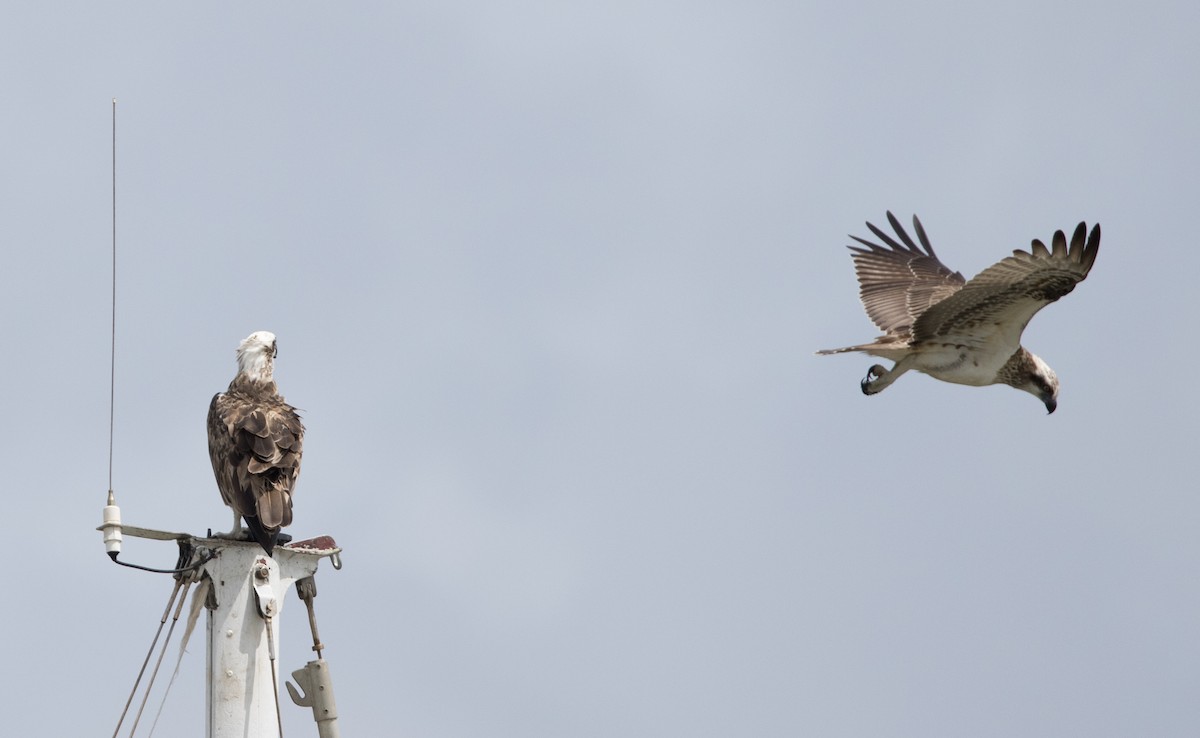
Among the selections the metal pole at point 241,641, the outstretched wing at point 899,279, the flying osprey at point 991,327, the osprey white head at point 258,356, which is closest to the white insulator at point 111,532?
the metal pole at point 241,641

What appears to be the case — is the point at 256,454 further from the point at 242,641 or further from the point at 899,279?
the point at 899,279

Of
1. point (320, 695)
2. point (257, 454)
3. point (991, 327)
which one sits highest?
point (991, 327)

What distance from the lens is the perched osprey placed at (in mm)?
10672

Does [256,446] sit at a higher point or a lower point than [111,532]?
higher

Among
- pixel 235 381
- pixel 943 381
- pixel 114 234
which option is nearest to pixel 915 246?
pixel 943 381

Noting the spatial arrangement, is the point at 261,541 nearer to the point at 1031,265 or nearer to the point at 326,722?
the point at 326,722

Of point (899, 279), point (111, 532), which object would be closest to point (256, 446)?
point (111, 532)

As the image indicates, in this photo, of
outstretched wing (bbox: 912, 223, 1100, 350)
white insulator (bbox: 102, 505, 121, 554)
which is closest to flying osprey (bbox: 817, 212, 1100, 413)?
outstretched wing (bbox: 912, 223, 1100, 350)

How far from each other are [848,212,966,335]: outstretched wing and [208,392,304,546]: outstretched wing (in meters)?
7.46

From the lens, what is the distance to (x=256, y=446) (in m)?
11.1

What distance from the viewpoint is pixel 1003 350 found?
49.6ft

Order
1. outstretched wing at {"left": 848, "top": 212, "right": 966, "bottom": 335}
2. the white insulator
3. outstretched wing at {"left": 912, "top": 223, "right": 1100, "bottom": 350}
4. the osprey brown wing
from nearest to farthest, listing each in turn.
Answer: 1. the white insulator
2. the osprey brown wing
3. outstretched wing at {"left": 912, "top": 223, "right": 1100, "bottom": 350}
4. outstretched wing at {"left": 848, "top": 212, "right": 966, "bottom": 335}

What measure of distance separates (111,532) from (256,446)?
1359mm

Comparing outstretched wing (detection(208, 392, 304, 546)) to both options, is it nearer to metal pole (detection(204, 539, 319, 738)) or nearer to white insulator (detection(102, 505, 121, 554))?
metal pole (detection(204, 539, 319, 738))
